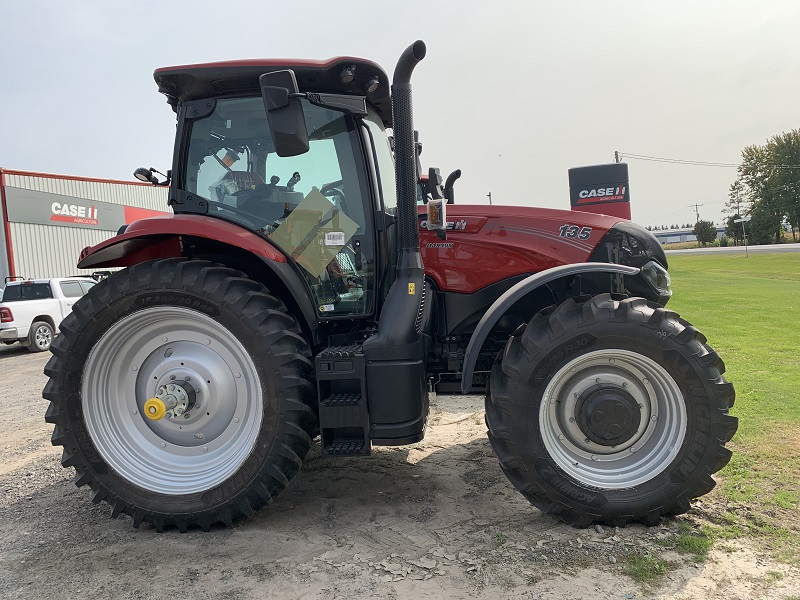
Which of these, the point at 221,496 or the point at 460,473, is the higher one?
the point at 221,496

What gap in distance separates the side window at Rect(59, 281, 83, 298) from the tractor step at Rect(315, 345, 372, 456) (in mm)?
12247

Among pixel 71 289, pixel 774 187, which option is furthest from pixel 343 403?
pixel 774 187

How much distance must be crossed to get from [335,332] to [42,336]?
11687mm

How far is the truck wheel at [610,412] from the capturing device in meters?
2.89

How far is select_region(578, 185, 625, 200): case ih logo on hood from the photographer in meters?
8.94

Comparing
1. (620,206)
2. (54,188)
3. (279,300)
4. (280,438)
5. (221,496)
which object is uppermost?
(54,188)

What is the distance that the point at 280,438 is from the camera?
122 inches

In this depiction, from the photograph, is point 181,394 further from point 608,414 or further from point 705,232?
point 705,232

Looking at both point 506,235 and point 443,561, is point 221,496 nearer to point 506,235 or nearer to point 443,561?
point 443,561

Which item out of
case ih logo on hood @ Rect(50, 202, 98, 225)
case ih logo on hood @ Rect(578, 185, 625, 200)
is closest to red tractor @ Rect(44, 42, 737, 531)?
case ih logo on hood @ Rect(578, 185, 625, 200)

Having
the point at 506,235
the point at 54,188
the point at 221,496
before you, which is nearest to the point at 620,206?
the point at 506,235

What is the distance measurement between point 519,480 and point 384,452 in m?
1.58

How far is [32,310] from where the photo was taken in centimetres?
1236

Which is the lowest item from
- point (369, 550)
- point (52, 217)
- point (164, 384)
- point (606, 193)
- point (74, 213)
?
point (369, 550)
